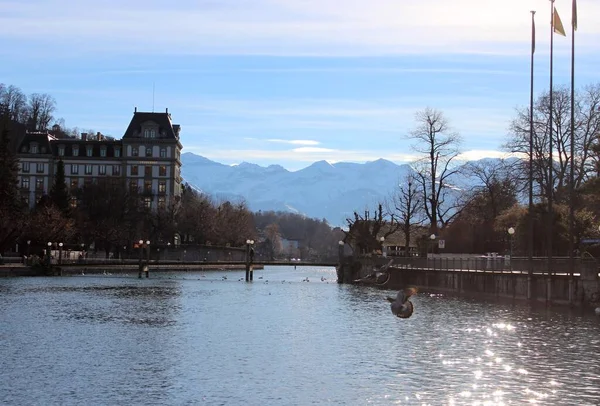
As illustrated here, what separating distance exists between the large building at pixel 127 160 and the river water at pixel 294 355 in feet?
419

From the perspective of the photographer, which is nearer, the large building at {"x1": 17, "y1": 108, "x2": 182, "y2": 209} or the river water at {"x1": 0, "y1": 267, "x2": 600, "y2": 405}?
the river water at {"x1": 0, "y1": 267, "x2": 600, "y2": 405}

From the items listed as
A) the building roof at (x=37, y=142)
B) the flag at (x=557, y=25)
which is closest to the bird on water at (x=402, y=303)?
the flag at (x=557, y=25)

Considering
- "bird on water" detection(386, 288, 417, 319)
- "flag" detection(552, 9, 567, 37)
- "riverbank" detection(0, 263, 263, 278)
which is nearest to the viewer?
"bird on water" detection(386, 288, 417, 319)

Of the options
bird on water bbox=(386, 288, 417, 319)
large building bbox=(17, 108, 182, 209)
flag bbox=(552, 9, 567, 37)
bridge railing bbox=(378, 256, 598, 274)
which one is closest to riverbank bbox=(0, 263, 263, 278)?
large building bbox=(17, 108, 182, 209)

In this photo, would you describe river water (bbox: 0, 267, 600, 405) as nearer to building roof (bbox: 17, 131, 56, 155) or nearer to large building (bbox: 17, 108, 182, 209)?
large building (bbox: 17, 108, 182, 209)

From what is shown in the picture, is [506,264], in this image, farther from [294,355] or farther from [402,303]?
[402,303]

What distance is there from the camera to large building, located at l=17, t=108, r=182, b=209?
184000mm

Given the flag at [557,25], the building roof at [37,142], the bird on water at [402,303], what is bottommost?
the bird on water at [402,303]

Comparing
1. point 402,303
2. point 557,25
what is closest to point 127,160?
point 557,25

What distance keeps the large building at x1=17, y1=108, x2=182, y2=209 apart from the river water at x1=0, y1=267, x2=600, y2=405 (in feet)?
419

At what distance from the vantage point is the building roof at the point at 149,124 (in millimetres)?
184875

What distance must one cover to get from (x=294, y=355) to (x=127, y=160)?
155 meters

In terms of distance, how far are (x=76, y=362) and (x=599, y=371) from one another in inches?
666

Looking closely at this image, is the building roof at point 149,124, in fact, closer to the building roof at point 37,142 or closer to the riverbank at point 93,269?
the building roof at point 37,142
